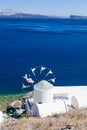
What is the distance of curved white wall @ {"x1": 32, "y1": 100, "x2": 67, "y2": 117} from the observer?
2175 cm

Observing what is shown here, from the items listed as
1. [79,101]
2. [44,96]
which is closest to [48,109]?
[44,96]

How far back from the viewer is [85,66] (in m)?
54.3

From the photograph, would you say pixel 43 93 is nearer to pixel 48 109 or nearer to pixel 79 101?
pixel 48 109

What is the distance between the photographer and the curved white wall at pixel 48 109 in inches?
856

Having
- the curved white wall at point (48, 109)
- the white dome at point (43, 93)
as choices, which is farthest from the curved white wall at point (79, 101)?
the white dome at point (43, 93)

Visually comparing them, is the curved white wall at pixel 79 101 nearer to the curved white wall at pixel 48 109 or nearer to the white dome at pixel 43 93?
the curved white wall at pixel 48 109

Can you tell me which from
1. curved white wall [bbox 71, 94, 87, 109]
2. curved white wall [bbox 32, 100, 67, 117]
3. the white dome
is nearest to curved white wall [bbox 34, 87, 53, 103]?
the white dome

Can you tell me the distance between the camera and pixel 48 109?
21.9 metres

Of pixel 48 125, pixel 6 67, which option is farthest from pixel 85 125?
pixel 6 67

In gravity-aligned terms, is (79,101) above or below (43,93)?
below

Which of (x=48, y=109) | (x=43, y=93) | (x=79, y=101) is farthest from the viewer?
(x=79, y=101)

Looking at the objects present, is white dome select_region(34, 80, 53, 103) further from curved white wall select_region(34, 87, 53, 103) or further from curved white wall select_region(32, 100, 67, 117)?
curved white wall select_region(32, 100, 67, 117)

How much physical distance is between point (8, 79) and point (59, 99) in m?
18.8

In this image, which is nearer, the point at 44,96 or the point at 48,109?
the point at 48,109
